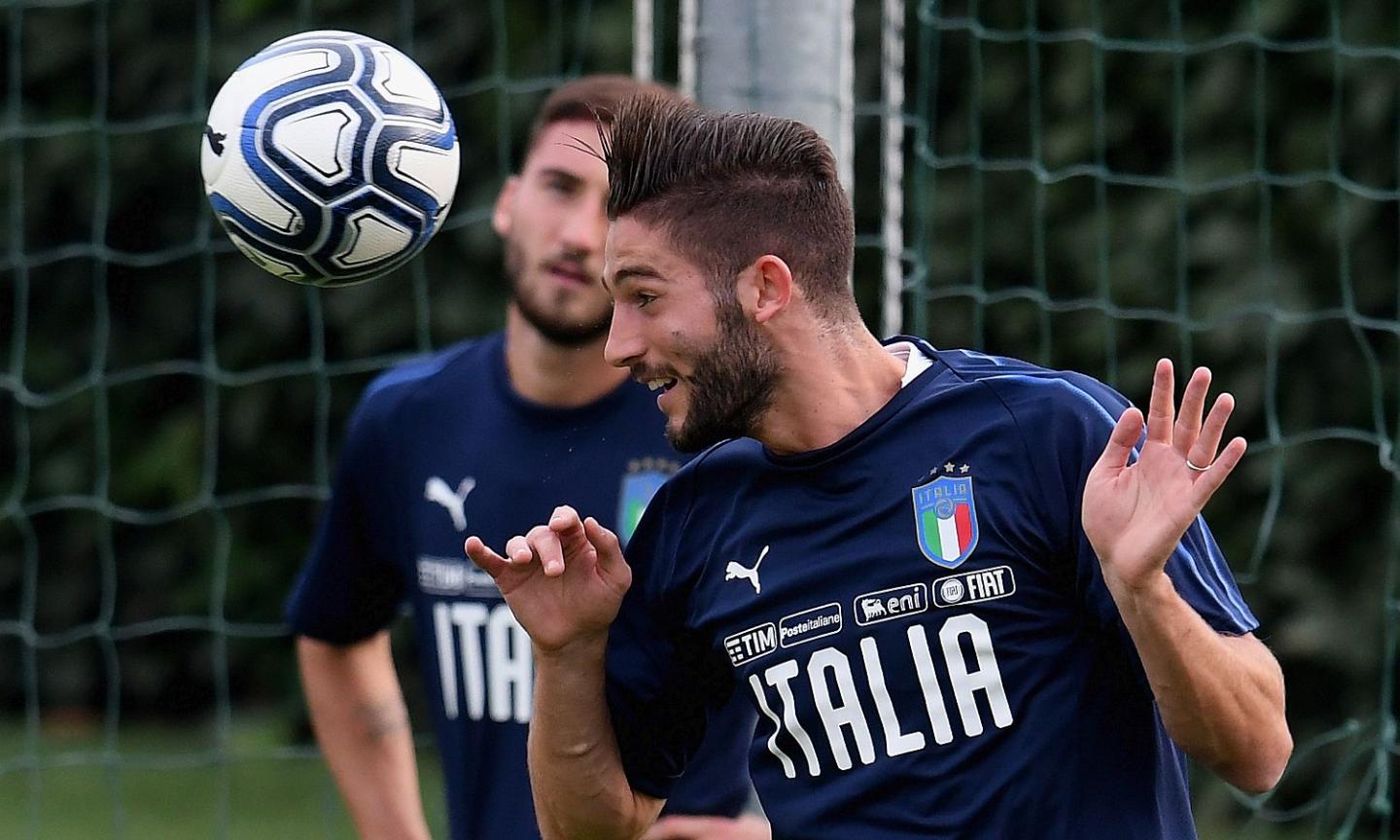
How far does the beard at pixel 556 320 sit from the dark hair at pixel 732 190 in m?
0.88

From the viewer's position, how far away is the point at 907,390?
2857 mm

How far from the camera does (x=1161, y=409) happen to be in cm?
245

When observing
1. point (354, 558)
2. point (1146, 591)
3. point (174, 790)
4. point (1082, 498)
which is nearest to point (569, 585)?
point (1082, 498)

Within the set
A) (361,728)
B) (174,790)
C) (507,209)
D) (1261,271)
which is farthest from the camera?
(174,790)

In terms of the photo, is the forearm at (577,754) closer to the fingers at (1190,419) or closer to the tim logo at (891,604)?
the tim logo at (891,604)

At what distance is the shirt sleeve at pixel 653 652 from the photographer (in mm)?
2986

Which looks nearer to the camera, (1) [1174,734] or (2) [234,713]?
(1) [1174,734]

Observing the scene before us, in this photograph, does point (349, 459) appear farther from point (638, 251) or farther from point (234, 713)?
point (234, 713)

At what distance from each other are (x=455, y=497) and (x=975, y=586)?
4.86 feet

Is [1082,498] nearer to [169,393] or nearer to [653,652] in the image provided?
[653,652]

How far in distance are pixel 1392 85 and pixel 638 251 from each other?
354 cm

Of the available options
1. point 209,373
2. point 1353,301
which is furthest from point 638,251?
point 1353,301

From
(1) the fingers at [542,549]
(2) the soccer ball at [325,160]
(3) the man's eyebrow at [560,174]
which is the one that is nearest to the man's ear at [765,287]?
(1) the fingers at [542,549]

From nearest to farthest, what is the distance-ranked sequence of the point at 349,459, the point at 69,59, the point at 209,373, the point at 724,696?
the point at 724,696
the point at 349,459
the point at 209,373
the point at 69,59
